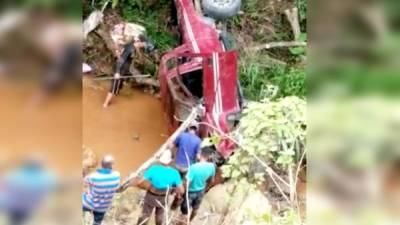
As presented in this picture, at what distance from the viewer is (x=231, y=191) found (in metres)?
2.66

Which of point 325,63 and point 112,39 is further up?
point 325,63

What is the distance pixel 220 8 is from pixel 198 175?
168 centimetres

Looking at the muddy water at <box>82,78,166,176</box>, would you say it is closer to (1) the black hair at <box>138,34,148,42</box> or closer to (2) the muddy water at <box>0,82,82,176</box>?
(1) the black hair at <box>138,34,148,42</box>

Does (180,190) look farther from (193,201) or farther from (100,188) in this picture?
(100,188)

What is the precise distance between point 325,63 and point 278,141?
1896 mm

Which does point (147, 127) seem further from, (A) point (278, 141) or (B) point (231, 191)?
(A) point (278, 141)

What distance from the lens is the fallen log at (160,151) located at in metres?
2.75

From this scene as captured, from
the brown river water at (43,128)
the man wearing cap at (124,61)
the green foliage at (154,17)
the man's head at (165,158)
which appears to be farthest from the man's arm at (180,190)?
the brown river water at (43,128)

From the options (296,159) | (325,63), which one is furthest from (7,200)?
(296,159)

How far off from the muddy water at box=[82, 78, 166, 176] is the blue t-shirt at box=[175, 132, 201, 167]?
0.75 meters

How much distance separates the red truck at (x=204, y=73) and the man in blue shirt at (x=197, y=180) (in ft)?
1.34

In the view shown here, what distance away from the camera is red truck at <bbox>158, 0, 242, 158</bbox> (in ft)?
12.1

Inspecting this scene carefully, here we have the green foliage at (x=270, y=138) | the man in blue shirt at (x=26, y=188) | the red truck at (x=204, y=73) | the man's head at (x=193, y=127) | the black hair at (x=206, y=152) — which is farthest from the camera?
the red truck at (x=204, y=73)

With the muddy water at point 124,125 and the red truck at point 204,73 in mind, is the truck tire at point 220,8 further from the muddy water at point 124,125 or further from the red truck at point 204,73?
the muddy water at point 124,125
